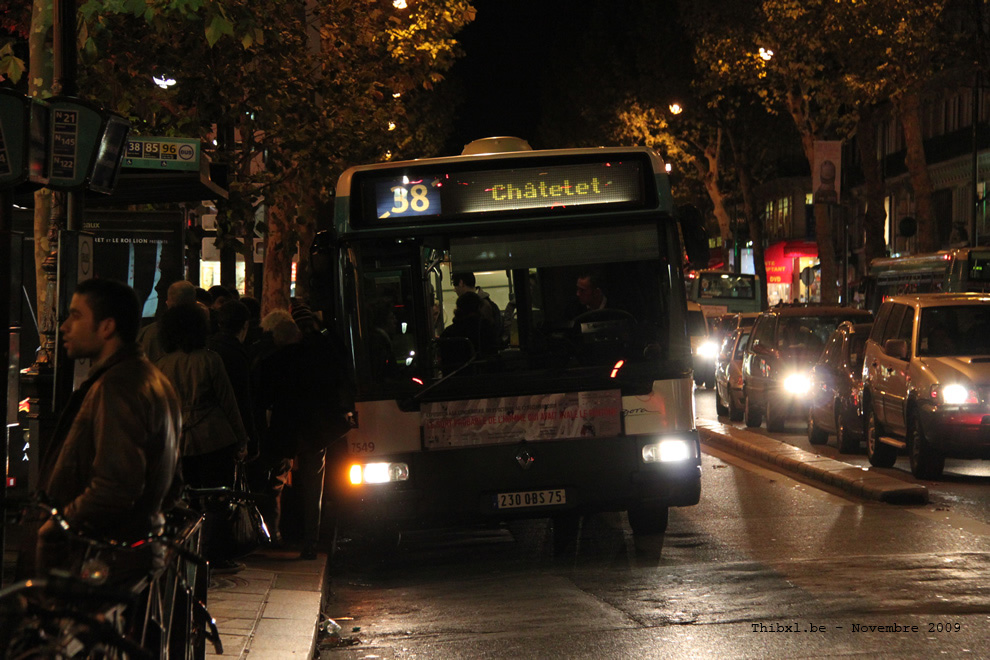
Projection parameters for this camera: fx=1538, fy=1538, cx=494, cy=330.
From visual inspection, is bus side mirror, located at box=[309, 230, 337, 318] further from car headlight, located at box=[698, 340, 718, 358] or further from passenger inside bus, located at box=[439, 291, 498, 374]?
car headlight, located at box=[698, 340, 718, 358]

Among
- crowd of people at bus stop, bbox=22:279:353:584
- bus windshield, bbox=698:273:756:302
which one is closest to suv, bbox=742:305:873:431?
crowd of people at bus stop, bbox=22:279:353:584

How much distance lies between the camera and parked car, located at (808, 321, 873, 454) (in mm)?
18344

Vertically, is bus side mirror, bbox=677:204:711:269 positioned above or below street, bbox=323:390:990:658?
above

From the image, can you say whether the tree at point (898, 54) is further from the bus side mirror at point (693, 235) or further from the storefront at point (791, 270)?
the storefront at point (791, 270)

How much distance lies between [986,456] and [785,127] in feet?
153

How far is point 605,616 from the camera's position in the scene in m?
8.45

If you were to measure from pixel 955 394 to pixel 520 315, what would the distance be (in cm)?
633

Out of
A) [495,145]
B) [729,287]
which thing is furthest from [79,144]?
[729,287]

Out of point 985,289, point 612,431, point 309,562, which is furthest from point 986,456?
point 985,289

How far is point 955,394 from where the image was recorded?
49.4ft

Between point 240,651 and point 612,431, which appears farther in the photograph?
point 612,431

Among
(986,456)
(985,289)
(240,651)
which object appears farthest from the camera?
(985,289)

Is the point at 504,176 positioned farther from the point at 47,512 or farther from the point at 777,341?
the point at 777,341

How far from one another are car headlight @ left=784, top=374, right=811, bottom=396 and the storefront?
5004 centimetres
